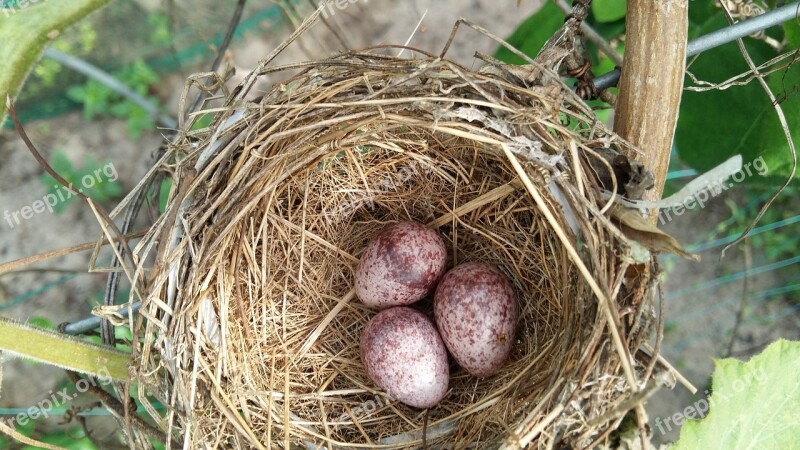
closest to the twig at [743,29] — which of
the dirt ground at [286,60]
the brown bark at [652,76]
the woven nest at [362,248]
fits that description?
the brown bark at [652,76]

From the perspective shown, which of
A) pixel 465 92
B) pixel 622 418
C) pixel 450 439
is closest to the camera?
pixel 622 418

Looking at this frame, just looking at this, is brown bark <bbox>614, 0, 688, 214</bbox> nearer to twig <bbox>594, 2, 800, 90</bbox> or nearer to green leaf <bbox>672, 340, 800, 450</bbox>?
twig <bbox>594, 2, 800, 90</bbox>

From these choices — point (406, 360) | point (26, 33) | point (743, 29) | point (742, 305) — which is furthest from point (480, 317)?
point (742, 305)

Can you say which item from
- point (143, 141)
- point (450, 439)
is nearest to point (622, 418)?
point (450, 439)

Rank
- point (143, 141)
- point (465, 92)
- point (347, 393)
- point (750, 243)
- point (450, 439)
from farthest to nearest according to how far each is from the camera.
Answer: point (143, 141)
point (750, 243)
point (347, 393)
point (450, 439)
point (465, 92)

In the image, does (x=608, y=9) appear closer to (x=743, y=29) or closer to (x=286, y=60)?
(x=743, y=29)

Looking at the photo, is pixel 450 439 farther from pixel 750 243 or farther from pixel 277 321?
pixel 750 243
